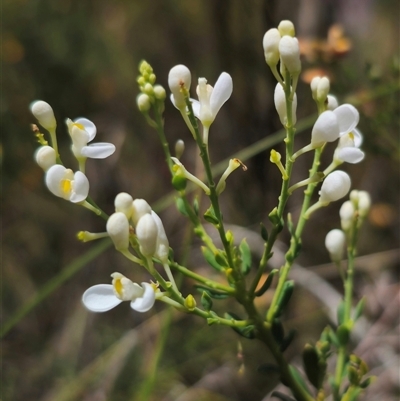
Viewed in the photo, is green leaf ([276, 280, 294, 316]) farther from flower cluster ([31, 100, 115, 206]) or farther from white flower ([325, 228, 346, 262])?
flower cluster ([31, 100, 115, 206])

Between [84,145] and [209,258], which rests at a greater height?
[84,145]

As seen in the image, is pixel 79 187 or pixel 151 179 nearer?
pixel 79 187

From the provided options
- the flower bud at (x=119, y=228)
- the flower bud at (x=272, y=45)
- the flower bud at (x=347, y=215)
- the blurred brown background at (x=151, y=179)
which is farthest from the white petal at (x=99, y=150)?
the blurred brown background at (x=151, y=179)

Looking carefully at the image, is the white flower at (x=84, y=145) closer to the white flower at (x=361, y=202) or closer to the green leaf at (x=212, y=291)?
the green leaf at (x=212, y=291)

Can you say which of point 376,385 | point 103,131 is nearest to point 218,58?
point 103,131

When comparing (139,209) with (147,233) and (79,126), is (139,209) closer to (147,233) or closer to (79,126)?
(147,233)

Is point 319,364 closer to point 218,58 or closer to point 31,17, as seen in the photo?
point 218,58

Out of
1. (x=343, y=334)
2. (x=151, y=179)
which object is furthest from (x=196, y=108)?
(x=151, y=179)
